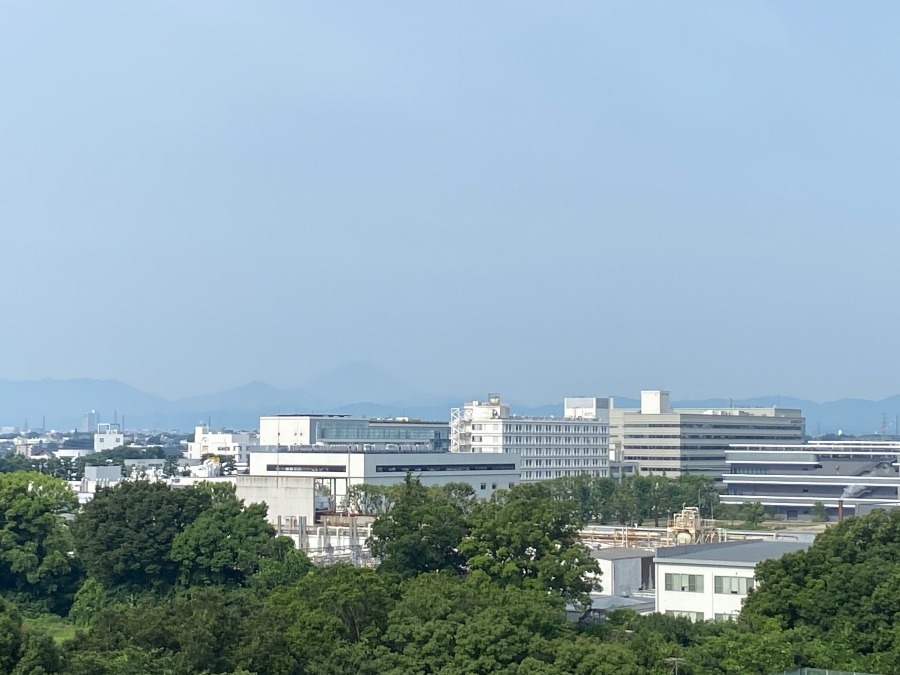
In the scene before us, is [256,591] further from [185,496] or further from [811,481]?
[811,481]

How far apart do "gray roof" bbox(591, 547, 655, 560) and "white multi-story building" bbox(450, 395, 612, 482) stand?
45.8 m

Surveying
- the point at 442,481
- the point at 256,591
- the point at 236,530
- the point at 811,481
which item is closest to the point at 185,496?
the point at 236,530

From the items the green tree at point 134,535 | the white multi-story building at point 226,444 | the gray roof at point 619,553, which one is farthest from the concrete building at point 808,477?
the green tree at point 134,535

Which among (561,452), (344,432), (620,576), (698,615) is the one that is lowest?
(698,615)

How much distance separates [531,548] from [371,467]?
40.6 meters

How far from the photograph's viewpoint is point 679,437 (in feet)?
356

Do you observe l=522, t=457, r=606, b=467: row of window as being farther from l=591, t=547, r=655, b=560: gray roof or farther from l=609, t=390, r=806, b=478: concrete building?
l=591, t=547, r=655, b=560: gray roof

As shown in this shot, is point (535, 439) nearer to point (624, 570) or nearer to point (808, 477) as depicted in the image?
point (808, 477)

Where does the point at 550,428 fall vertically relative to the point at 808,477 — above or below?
above

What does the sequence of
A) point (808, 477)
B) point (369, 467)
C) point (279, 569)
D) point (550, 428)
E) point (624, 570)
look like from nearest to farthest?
point (279, 569) → point (624, 570) → point (369, 467) → point (808, 477) → point (550, 428)

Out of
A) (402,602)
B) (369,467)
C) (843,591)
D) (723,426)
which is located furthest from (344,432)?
(843,591)

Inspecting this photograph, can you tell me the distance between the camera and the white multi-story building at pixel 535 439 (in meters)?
95.2

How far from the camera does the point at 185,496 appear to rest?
132 feet

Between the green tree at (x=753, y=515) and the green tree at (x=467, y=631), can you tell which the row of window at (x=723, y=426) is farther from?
the green tree at (x=467, y=631)
